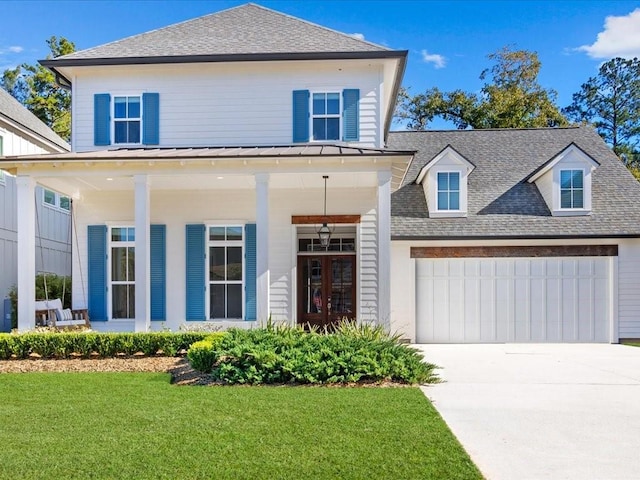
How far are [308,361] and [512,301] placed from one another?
7757mm

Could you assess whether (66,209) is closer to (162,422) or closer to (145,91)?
(145,91)

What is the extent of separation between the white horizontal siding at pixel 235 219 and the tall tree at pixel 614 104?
81.5ft

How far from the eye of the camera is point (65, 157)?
11289mm

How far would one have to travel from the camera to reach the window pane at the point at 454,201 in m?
14.6

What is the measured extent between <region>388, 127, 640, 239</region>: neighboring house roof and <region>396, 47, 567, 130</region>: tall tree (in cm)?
846

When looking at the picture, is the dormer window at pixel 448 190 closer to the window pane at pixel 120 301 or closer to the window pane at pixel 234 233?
the window pane at pixel 234 233

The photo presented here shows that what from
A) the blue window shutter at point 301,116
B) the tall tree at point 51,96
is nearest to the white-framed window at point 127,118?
the blue window shutter at point 301,116

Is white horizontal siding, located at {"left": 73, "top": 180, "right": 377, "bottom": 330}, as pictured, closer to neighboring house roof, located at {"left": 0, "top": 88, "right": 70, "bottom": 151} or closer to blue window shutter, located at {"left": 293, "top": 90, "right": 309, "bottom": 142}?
blue window shutter, located at {"left": 293, "top": 90, "right": 309, "bottom": 142}

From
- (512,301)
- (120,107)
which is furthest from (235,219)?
(512,301)

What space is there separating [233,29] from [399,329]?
8544 mm

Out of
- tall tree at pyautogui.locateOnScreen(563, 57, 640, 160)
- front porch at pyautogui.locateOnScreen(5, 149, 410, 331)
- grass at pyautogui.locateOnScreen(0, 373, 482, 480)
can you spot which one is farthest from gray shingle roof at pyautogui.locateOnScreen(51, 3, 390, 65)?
tall tree at pyautogui.locateOnScreen(563, 57, 640, 160)

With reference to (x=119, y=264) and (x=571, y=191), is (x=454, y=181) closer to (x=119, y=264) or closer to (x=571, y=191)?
(x=571, y=191)

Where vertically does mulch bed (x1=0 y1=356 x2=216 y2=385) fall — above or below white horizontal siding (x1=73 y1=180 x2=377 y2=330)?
below

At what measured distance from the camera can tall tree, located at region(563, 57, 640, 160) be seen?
108 feet
